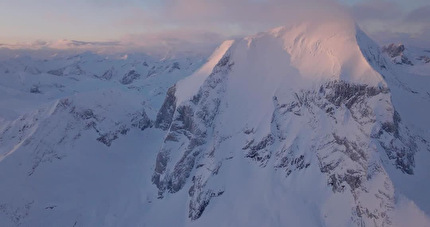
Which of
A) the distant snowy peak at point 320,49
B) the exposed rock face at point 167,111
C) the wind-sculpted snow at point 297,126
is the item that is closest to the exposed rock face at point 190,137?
the wind-sculpted snow at point 297,126

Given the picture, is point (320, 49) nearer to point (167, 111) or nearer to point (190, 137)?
point (190, 137)

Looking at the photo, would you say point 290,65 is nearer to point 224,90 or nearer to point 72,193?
point 224,90

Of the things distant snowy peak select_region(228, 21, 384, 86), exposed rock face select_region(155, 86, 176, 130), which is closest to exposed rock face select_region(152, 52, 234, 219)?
distant snowy peak select_region(228, 21, 384, 86)

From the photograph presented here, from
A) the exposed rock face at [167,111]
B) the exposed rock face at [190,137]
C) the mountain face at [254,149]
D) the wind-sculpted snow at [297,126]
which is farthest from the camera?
the exposed rock face at [167,111]

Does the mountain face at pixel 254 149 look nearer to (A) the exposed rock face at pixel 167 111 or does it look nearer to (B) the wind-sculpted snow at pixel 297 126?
(B) the wind-sculpted snow at pixel 297 126

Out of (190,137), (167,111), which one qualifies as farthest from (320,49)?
(167,111)

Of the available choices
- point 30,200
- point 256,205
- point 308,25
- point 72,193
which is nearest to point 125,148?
point 72,193

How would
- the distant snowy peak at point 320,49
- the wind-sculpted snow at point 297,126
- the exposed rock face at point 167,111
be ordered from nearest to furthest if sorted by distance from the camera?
the wind-sculpted snow at point 297,126
the distant snowy peak at point 320,49
the exposed rock face at point 167,111

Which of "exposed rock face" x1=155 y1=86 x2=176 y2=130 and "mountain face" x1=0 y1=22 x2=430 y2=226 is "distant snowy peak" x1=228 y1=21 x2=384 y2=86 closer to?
"mountain face" x1=0 y1=22 x2=430 y2=226
